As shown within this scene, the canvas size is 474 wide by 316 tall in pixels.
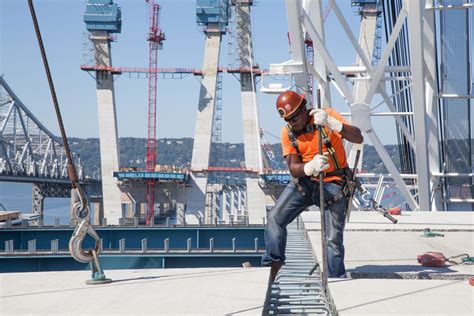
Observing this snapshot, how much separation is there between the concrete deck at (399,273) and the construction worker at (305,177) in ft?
1.74

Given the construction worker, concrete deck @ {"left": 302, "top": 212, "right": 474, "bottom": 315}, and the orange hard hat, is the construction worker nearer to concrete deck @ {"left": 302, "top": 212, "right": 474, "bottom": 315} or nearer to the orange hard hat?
the orange hard hat

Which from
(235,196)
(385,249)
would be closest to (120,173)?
(235,196)

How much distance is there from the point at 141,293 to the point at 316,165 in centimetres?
194

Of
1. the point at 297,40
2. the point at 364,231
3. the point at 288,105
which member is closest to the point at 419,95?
the point at 297,40

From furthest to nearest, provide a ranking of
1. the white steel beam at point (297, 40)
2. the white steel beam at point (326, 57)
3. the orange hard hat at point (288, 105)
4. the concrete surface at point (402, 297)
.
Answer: the white steel beam at point (326, 57), the white steel beam at point (297, 40), the orange hard hat at point (288, 105), the concrete surface at point (402, 297)

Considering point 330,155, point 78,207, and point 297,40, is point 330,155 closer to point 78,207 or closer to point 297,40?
point 78,207

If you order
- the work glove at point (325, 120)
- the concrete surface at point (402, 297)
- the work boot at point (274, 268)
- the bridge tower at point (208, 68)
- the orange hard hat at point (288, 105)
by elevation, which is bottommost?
the concrete surface at point (402, 297)

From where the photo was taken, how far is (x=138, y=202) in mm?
A: 67938

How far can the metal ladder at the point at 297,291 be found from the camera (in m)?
6.18

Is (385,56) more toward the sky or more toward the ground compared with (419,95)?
more toward the sky

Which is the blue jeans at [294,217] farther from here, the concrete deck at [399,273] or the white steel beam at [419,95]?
the white steel beam at [419,95]

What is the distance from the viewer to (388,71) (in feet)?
62.7

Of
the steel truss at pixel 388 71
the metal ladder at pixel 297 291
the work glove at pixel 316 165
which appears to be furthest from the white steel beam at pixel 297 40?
the work glove at pixel 316 165

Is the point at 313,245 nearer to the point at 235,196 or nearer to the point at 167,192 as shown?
the point at 167,192
